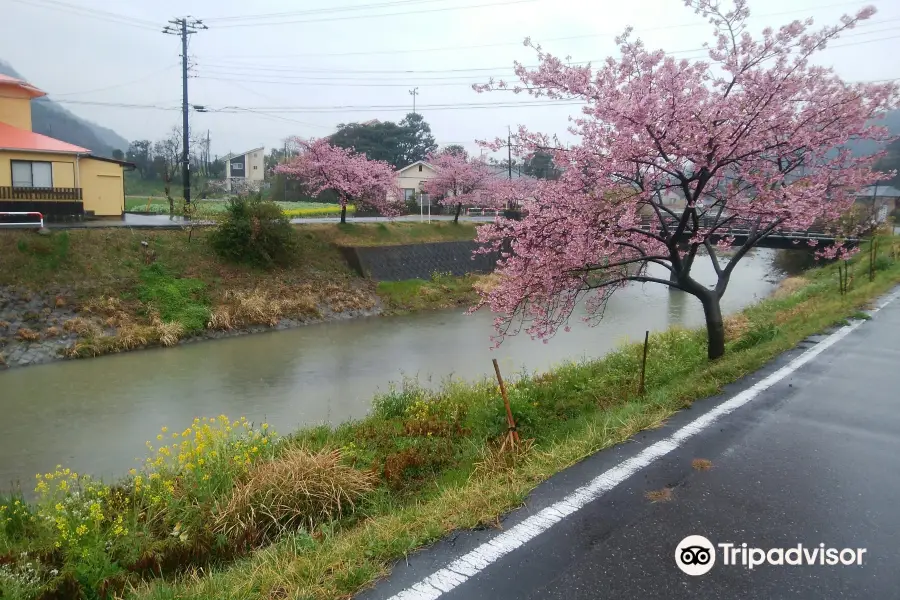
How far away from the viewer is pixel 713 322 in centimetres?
801

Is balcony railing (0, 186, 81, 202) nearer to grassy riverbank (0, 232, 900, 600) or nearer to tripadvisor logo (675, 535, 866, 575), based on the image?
grassy riverbank (0, 232, 900, 600)

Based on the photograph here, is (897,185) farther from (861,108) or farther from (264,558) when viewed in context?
(264,558)

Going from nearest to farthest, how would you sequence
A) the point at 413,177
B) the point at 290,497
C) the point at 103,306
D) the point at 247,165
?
the point at 290,497
the point at 103,306
the point at 413,177
the point at 247,165

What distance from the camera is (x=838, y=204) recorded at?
25.4ft

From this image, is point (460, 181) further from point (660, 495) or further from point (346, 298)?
point (660, 495)

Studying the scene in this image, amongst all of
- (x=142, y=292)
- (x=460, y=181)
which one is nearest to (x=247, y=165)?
(x=460, y=181)

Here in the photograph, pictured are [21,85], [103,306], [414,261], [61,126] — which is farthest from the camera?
[61,126]

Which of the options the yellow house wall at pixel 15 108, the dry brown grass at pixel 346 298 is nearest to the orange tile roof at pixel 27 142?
the yellow house wall at pixel 15 108

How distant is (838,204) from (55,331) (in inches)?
651

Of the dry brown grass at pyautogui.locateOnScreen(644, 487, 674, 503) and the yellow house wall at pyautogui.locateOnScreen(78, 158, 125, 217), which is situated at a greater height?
the yellow house wall at pyautogui.locateOnScreen(78, 158, 125, 217)

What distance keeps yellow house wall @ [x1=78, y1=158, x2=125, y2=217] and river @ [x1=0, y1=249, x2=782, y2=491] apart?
10.6 meters

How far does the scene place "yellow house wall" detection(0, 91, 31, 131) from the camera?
22.8 meters

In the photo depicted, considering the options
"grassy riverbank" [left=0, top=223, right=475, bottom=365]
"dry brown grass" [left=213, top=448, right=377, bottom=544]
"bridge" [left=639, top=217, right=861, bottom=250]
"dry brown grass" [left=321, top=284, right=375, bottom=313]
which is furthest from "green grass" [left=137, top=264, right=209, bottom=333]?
"bridge" [left=639, top=217, right=861, bottom=250]

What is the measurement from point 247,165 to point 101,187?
3550 cm
